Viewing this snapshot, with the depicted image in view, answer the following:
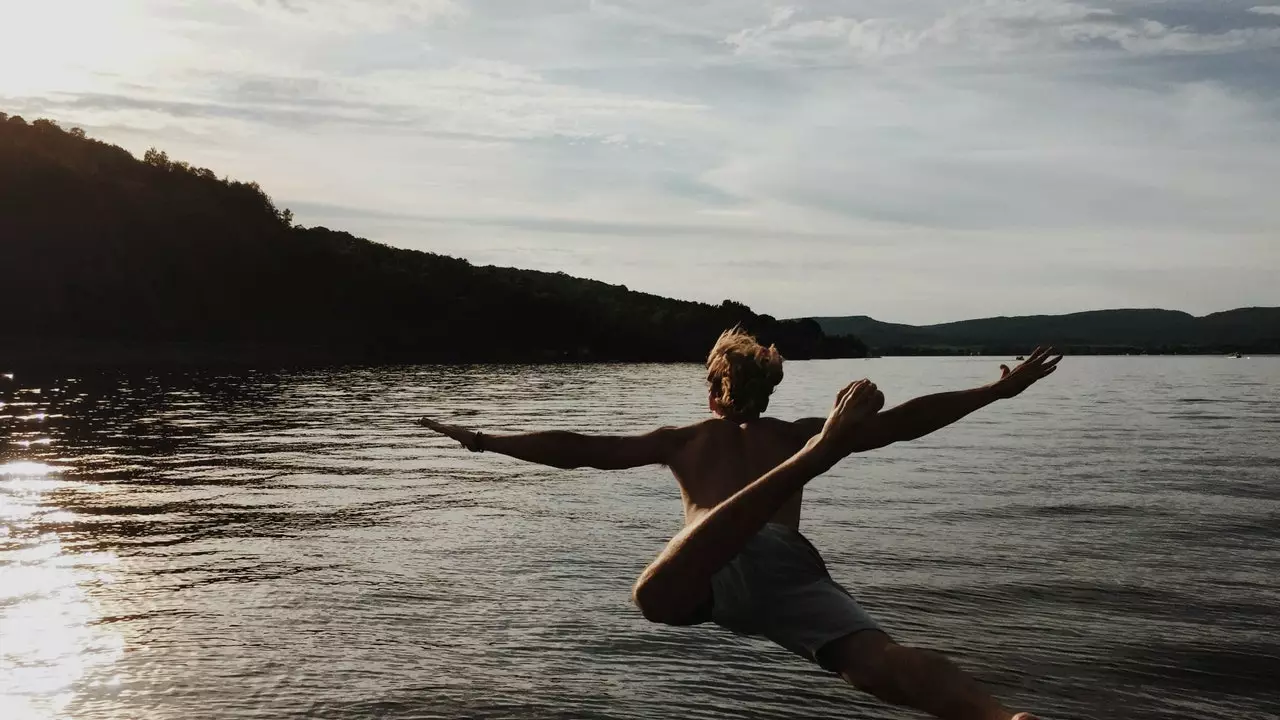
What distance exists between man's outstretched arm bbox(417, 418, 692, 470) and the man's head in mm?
259

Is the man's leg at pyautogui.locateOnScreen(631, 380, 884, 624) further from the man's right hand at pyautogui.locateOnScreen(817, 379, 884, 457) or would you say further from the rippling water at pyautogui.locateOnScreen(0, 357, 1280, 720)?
the rippling water at pyautogui.locateOnScreen(0, 357, 1280, 720)

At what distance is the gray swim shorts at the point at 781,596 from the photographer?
496 cm

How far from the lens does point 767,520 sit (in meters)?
4.68

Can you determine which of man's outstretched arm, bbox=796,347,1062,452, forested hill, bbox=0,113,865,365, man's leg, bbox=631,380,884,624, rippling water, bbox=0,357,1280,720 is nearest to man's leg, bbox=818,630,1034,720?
man's leg, bbox=631,380,884,624

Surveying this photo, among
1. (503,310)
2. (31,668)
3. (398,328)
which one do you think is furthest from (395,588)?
(503,310)

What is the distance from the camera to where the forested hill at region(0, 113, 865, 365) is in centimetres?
10031

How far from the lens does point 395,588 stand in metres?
10.2

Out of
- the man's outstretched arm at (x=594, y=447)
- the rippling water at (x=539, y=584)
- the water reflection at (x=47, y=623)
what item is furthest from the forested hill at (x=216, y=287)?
the man's outstretched arm at (x=594, y=447)

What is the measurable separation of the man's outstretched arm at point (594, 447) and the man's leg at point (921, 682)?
1.33 meters

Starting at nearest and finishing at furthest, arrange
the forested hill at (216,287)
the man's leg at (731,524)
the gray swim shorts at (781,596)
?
the man's leg at (731,524) → the gray swim shorts at (781,596) → the forested hill at (216,287)

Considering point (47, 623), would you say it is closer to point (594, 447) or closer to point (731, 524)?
point (594, 447)

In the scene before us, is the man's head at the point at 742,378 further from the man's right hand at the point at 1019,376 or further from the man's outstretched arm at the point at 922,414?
the man's right hand at the point at 1019,376

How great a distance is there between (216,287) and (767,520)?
4995 inches

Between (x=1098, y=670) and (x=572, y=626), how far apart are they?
422 cm
